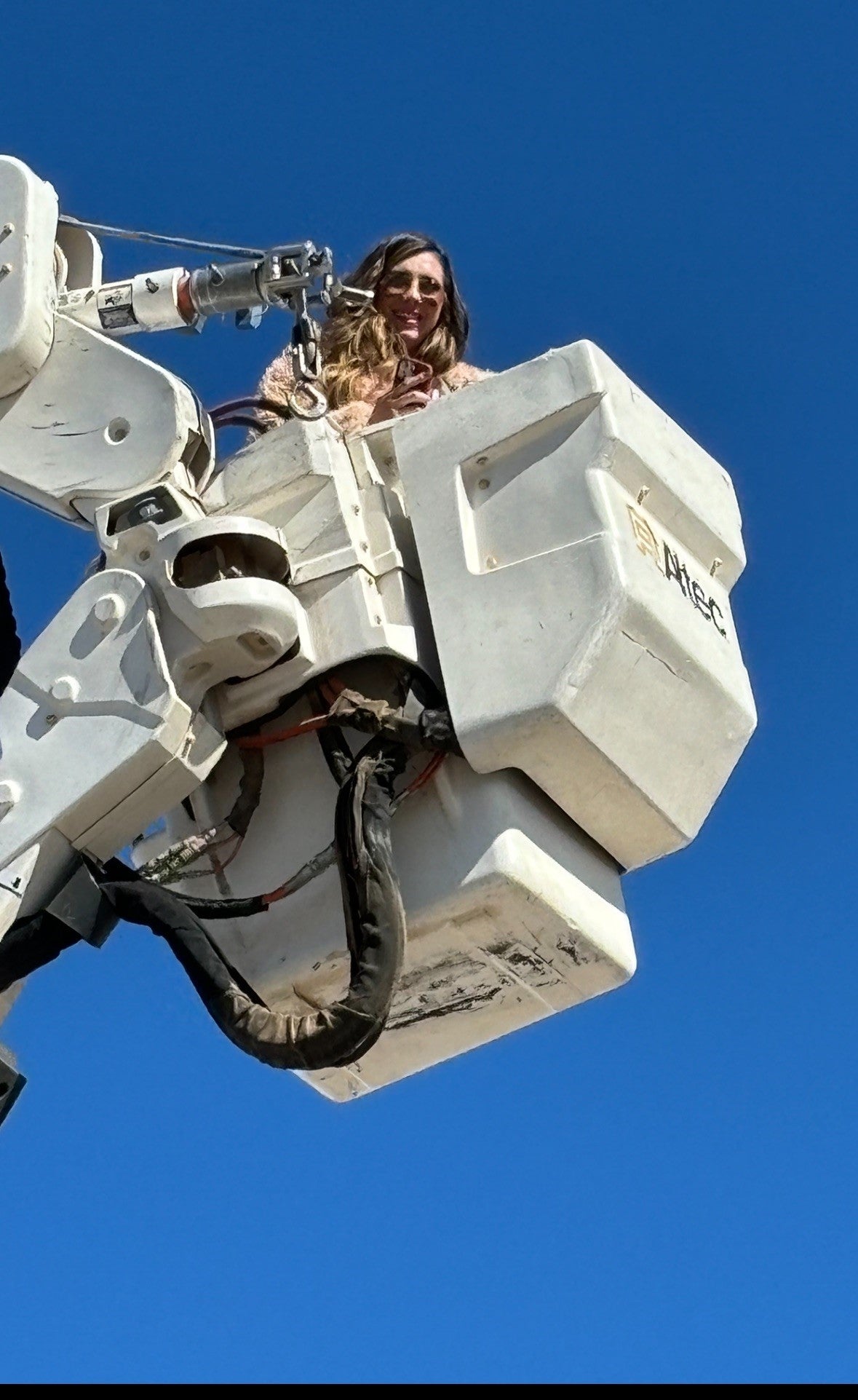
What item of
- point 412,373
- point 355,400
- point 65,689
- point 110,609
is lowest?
point 65,689

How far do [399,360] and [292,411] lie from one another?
3.22 feet

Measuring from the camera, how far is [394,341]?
667 cm

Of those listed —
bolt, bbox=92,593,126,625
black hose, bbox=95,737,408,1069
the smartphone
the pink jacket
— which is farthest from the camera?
the smartphone

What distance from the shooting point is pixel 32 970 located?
17.3 ft

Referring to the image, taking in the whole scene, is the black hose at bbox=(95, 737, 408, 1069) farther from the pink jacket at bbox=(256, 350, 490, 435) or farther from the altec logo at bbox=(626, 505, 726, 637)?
the pink jacket at bbox=(256, 350, 490, 435)

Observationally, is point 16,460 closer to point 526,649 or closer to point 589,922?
point 526,649

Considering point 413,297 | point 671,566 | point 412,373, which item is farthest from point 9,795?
point 413,297

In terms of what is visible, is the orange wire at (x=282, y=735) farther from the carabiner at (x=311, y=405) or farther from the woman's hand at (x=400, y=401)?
the woman's hand at (x=400, y=401)

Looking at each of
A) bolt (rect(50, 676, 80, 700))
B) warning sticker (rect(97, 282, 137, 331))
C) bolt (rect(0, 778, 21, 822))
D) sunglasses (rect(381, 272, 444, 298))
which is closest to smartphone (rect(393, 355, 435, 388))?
sunglasses (rect(381, 272, 444, 298))

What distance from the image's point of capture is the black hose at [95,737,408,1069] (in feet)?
16.5

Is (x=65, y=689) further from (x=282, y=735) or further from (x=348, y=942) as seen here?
(x=348, y=942)

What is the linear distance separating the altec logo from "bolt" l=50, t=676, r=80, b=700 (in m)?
1.28

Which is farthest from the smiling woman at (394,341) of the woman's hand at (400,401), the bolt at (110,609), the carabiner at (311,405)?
the bolt at (110,609)

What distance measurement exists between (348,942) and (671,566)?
3.76 ft
